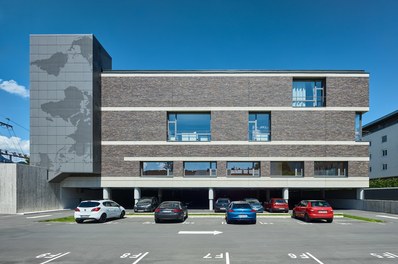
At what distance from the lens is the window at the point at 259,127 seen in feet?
103

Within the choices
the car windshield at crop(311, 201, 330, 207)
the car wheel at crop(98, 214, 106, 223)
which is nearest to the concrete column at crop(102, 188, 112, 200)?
the car wheel at crop(98, 214, 106, 223)

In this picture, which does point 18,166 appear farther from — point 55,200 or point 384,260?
point 384,260

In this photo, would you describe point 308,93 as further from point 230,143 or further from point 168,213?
point 168,213

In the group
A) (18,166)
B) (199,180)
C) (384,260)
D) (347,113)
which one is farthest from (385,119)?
(18,166)

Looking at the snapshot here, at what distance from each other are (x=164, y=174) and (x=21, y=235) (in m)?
17.6

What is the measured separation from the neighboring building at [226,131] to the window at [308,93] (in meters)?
0.11

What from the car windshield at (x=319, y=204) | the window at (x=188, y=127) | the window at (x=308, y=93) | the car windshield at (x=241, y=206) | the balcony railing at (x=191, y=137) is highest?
the window at (x=308, y=93)

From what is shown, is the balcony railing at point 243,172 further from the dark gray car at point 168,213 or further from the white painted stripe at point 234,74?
the dark gray car at point 168,213

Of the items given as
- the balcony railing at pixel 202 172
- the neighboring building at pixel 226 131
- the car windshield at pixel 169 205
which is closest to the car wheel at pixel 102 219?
the car windshield at pixel 169 205

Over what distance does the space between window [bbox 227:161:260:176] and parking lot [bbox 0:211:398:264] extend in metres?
14.7

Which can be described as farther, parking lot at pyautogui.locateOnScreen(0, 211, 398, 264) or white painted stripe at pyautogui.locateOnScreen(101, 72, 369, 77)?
white painted stripe at pyautogui.locateOnScreen(101, 72, 369, 77)

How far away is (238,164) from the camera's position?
31.1 metres

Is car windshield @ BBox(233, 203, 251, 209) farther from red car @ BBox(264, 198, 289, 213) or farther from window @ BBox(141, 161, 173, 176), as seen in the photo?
window @ BBox(141, 161, 173, 176)

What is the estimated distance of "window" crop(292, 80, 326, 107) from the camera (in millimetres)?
31562
